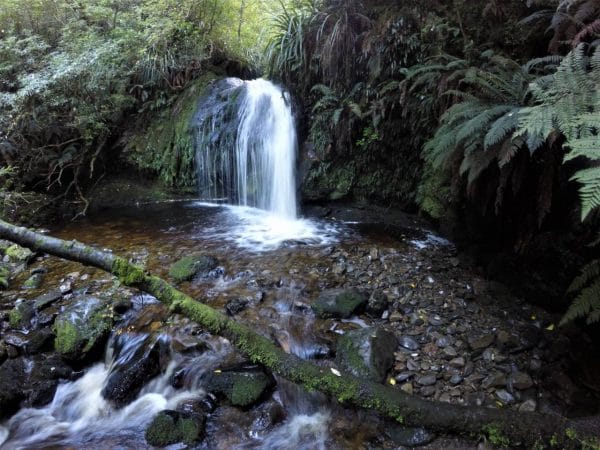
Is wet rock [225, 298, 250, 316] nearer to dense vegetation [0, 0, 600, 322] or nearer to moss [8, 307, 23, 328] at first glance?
moss [8, 307, 23, 328]

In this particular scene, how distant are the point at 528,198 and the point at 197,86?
7.32 metres

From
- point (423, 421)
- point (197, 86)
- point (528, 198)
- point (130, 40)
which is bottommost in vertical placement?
A: point (423, 421)

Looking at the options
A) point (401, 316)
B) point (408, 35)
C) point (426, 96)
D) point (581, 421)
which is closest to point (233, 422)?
point (401, 316)

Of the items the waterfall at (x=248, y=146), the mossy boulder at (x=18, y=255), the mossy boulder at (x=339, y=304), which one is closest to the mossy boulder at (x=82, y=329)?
the mossy boulder at (x=18, y=255)

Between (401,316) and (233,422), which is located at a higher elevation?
(401,316)

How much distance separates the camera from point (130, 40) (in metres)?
8.07

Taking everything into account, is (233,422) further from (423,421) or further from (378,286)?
(378,286)

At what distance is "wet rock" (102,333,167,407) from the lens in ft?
10.1

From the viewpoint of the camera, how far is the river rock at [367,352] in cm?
299

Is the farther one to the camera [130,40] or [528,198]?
[130,40]

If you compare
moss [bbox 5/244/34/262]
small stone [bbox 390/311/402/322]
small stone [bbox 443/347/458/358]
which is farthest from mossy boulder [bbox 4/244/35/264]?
small stone [bbox 443/347/458/358]

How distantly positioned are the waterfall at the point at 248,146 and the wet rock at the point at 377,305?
3.13 metres

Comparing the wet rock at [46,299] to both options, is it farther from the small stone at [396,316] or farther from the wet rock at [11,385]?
the small stone at [396,316]

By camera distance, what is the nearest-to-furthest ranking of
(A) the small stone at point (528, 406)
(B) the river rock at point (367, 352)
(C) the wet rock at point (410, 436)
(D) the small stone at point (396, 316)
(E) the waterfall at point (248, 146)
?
1. (C) the wet rock at point (410, 436)
2. (A) the small stone at point (528, 406)
3. (B) the river rock at point (367, 352)
4. (D) the small stone at point (396, 316)
5. (E) the waterfall at point (248, 146)
